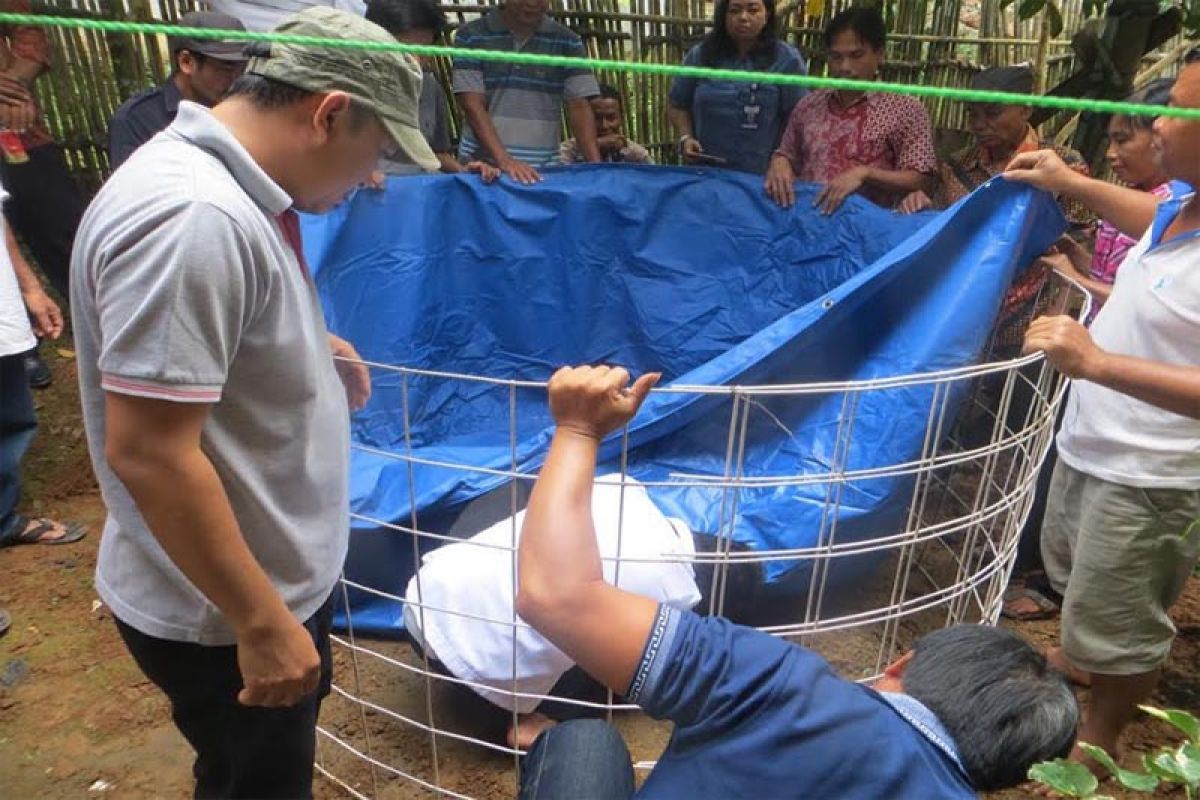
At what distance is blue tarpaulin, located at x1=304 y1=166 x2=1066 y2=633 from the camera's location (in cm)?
192

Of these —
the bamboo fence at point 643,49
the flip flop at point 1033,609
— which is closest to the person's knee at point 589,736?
the flip flop at point 1033,609

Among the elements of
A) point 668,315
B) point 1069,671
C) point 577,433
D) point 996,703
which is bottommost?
point 1069,671

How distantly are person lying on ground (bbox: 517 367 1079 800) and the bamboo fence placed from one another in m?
3.70

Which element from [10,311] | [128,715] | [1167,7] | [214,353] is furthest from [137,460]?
[1167,7]

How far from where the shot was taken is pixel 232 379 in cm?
95

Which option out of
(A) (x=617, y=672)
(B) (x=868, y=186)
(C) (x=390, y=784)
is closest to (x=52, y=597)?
(C) (x=390, y=784)

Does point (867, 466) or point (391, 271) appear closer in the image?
point (867, 466)

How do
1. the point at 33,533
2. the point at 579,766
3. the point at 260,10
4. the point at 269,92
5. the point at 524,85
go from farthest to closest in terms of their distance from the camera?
the point at 524,85 < the point at 260,10 < the point at 33,533 < the point at 579,766 < the point at 269,92

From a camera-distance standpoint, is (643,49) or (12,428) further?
(643,49)

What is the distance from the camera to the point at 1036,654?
962 millimetres

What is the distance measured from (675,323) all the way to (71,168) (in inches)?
115

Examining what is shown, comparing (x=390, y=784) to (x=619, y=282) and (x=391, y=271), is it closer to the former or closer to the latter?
(x=391, y=271)

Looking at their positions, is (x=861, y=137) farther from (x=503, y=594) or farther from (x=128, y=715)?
(x=128, y=715)

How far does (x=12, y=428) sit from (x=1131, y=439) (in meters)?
2.78
